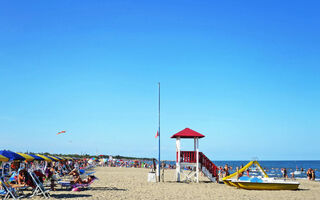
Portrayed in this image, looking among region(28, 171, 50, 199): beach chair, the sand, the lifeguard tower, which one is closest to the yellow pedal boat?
the sand

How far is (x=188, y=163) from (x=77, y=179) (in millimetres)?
8771

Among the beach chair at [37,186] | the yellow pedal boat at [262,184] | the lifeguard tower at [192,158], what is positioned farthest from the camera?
the lifeguard tower at [192,158]

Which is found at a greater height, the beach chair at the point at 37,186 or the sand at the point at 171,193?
the beach chair at the point at 37,186

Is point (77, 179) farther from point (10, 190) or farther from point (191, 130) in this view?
point (191, 130)

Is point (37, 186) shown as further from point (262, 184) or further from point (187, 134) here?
point (187, 134)

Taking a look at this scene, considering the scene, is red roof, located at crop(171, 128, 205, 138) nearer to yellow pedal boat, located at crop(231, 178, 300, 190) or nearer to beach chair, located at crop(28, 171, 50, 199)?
yellow pedal boat, located at crop(231, 178, 300, 190)

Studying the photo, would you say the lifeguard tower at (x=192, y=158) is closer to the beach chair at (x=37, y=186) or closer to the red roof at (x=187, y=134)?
the red roof at (x=187, y=134)

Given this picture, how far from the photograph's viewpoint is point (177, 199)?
39.2 ft

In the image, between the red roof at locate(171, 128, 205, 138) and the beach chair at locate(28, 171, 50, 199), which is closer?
the beach chair at locate(28, 171, 50, 199)

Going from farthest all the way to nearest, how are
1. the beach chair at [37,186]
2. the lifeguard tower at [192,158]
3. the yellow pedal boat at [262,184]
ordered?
the lifeguard tower at [192,158] < the yellow pedal boat at [262,184] < the beach chair at [37,186]

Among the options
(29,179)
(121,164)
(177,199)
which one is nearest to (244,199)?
(177,199)

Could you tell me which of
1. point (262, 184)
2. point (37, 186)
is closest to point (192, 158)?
point (262, 184)

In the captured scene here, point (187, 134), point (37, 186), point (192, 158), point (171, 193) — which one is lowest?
point (171, 193)

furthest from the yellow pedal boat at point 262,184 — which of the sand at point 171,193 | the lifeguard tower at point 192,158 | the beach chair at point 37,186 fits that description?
the beach chair at point 37,186
